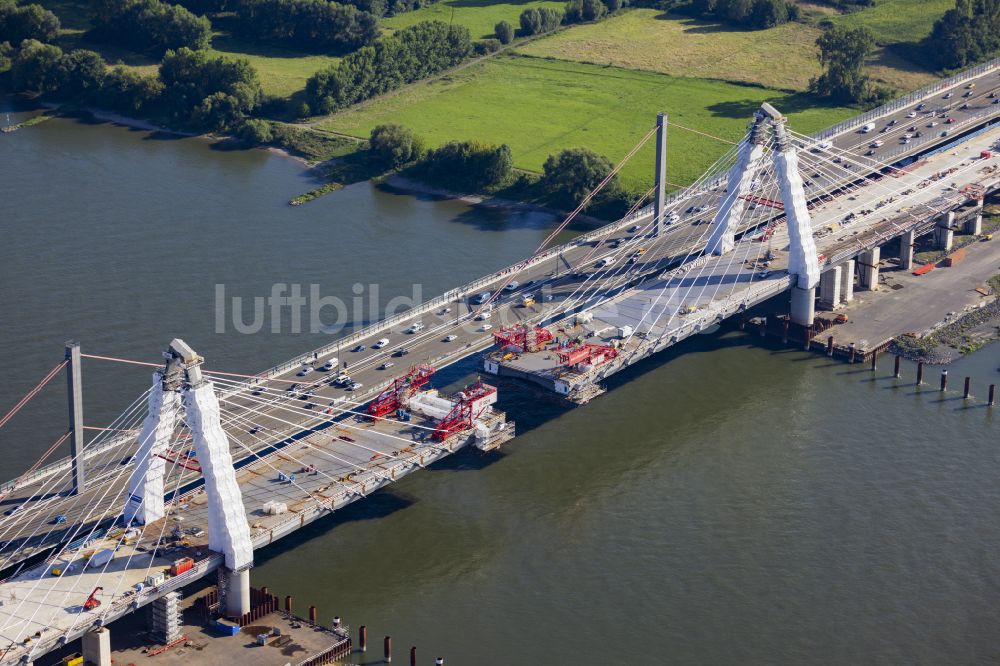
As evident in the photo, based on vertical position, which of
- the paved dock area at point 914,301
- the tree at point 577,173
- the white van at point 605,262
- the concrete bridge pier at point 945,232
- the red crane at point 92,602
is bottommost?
the red crane at point 92,602

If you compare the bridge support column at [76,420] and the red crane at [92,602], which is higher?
the bridge support column at [76,420]

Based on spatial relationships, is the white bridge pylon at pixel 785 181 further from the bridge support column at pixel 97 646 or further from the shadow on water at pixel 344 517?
the bridge support column at pixel 97 646

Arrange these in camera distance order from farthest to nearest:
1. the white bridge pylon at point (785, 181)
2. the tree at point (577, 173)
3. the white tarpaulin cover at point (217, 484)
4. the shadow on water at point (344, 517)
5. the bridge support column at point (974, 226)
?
the tree at point (577, 173) < the bridge support column at point (974, 226) < the white bridge pylon at point (785, 181) < the shadow on water at point (344, 517) < the white tarpaulin cover at point (217, 484)

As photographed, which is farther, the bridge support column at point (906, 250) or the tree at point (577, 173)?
the tree at point (577, 173)

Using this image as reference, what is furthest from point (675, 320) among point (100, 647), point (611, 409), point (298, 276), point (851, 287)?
point (100, 647)

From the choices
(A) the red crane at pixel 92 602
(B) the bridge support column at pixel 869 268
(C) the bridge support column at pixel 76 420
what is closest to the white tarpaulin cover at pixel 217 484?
(A) the red crane at pixel 92 602

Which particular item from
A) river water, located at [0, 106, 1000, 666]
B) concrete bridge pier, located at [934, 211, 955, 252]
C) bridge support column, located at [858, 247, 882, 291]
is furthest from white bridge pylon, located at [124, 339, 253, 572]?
concrete bridge pier, located at [934, 211, 955, 252]

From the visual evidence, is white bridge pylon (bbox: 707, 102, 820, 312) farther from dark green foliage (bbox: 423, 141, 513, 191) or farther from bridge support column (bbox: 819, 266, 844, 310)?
dark green foliage (bbox: 423, 141, 513, 191)
